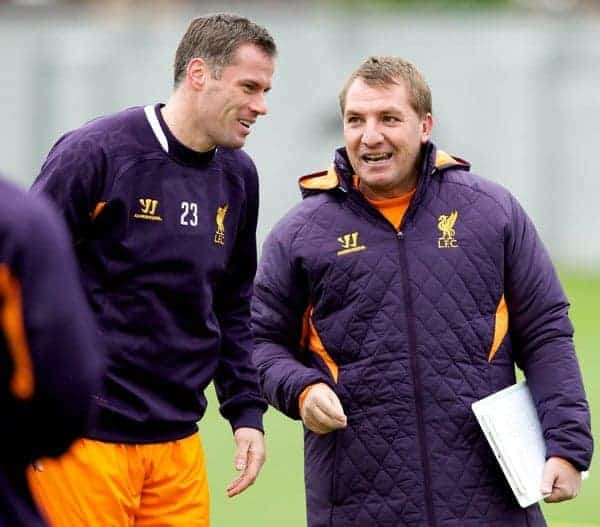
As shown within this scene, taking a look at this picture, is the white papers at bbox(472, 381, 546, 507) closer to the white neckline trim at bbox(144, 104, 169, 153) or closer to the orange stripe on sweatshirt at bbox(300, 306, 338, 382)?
the orange stripe on sweatshirt at bbox(300, 306, 338, 382)

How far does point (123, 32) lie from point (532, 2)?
549 inches

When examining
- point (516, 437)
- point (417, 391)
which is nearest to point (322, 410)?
point (417, 391)

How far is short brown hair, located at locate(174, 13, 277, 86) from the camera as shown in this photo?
15.5 ft

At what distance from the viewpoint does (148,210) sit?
4.58 m

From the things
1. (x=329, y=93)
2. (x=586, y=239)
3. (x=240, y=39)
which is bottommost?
(x=586, y=239)

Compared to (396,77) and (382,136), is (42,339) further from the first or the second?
(396,77)

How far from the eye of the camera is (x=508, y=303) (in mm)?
4645

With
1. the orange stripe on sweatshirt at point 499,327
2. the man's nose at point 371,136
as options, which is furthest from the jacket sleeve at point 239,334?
the orange stripe on sweatshirt at point 499,327

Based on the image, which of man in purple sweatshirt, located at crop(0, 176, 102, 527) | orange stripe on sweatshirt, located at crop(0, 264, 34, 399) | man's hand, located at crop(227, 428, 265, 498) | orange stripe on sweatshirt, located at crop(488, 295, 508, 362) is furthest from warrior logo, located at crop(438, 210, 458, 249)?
orange stripe on sweatshirt, located at crop(0, 264, 34, 399)

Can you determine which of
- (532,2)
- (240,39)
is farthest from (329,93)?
(240,39)

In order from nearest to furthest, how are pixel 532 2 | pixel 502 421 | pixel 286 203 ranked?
pixel 502 421 → pixel 286 203 → pixel 532 2

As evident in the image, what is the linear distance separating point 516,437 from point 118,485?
45.7 inches

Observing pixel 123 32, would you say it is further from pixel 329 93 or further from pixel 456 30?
pixel 456 30

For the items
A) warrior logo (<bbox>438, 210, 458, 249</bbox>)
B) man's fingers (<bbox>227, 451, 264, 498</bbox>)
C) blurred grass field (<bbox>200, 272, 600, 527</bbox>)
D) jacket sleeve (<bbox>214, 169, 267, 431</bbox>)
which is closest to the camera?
warrior logo (<bbox>438, 210, 458, 249</bbox>)
